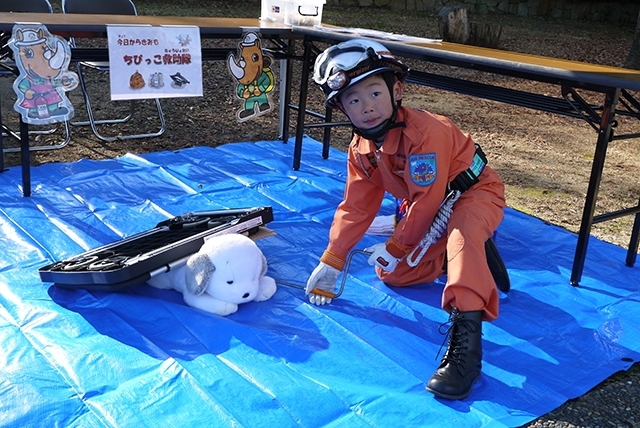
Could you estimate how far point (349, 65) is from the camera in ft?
8.00

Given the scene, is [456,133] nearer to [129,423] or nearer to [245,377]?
[245,377]

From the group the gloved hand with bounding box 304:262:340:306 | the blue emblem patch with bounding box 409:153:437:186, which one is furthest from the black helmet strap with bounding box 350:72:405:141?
the gloved hand with bounding box 304:262:340:306

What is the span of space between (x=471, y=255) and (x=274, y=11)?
9.81ft

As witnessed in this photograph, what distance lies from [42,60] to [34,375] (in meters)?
1.91

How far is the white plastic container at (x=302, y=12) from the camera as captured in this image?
177 inches

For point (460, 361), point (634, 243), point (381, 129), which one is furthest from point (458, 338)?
point (634, 243)

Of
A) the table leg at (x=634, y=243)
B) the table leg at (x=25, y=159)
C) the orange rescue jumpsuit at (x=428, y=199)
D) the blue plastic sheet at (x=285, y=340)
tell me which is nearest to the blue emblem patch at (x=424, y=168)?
the orange rescue jumpsuit at (x=428, y=199)

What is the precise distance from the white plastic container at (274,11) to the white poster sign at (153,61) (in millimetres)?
892

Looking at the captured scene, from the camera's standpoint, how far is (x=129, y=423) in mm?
1985

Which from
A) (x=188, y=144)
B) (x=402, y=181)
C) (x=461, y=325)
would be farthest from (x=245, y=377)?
(x=188, y=144)

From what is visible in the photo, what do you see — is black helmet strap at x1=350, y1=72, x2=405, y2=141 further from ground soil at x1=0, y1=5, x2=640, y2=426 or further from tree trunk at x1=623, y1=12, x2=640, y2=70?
tree trunk at x1=623, y1=12, x2=640, y2=70

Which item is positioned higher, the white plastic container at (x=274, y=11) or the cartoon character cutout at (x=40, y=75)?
the white plastic container at (x=274, y=11)

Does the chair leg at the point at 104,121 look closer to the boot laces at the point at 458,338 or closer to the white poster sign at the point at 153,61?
the white poster sign at the point at 153,61

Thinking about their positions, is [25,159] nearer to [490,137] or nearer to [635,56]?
[490,137]
